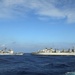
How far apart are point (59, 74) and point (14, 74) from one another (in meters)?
13.7

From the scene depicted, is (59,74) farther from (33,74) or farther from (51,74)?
(33,74)

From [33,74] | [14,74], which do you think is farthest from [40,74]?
[14,74]

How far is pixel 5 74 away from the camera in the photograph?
7044 cm

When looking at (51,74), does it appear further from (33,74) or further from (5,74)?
(5,74)

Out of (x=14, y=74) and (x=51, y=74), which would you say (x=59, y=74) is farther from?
(x=14, y=74)

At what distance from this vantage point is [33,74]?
73062 millimetres

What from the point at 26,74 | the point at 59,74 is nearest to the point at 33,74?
the point at 26,74

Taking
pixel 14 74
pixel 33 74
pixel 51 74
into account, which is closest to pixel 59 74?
pixel 51 74

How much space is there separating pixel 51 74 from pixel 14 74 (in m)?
11.3

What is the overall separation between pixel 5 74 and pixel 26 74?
653cm

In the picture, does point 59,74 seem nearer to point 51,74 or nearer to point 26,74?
point 51,74

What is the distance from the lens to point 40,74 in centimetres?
7212

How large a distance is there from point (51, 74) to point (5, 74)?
14.0 m

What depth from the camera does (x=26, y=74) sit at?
7231 cm
